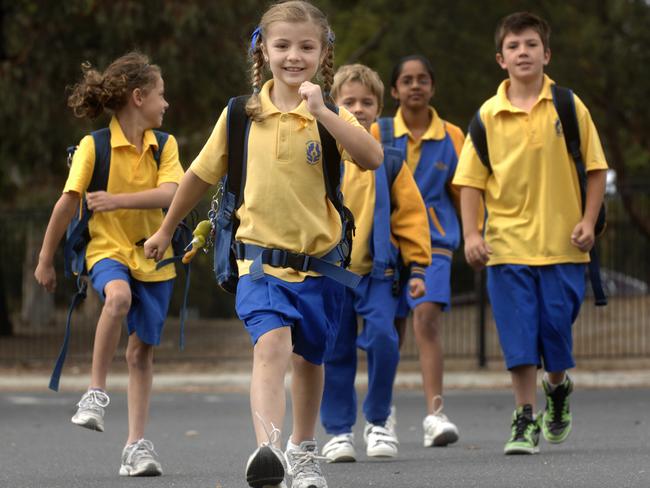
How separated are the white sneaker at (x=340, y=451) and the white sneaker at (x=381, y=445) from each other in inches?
4.5

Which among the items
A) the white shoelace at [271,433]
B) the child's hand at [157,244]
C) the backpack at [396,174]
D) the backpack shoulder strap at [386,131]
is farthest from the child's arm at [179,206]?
the backpack shoulder strap at [386,131]

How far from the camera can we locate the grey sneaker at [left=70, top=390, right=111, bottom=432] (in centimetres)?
638

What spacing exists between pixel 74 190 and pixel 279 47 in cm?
172

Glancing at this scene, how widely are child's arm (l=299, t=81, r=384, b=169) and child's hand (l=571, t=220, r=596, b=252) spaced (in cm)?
196

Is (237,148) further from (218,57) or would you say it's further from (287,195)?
(218,57)

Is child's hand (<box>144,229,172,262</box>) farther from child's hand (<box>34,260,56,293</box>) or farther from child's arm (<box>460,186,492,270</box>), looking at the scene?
child's arm (<box>460,186,492,270</box>)

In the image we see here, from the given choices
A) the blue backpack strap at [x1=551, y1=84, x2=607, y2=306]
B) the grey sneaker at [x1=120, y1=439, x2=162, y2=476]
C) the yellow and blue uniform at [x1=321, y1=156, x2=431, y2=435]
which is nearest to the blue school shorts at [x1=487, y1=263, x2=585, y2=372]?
the blue backpack strap at [x1=551, y1=84, x2=607, y2=306]

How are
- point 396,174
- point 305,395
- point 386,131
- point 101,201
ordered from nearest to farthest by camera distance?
point 305,395
point 101,201
point 396,174
point 386,131

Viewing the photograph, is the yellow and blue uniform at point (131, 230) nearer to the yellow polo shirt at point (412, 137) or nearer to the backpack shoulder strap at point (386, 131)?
the backpack shoulder strap at point (386, 131)

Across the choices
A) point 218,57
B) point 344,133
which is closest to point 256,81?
point 344,133

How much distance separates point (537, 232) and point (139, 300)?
6.46ft

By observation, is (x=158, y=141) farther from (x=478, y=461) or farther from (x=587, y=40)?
(x=587, y=40)

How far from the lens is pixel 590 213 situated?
281 inches

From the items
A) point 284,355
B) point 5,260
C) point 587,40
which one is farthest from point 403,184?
point 587,40
